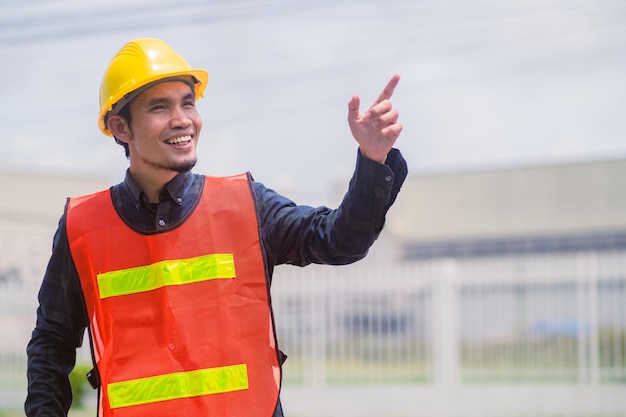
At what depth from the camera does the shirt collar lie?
292 centimetres

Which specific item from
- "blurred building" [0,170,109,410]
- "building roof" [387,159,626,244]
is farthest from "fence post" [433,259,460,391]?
"building roof" [387,159,626,244]

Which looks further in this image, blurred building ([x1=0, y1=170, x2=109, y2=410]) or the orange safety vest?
blurred building ([x1=0, y1=170, x2=109, y2=410])

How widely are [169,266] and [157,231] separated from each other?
0.36 ft

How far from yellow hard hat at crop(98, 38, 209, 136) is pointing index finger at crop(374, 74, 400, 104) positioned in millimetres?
629

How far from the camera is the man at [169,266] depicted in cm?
279

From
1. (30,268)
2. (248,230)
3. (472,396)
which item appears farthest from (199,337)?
(30,268)

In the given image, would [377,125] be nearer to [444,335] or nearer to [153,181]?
[153,181]

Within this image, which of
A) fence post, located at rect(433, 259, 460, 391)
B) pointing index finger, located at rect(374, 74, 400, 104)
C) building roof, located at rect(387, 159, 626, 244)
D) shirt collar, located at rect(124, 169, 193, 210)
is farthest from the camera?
building roof, located at rect(387, 159, 626, 244)

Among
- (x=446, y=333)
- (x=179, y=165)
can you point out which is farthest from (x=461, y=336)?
(x=179, y=165)

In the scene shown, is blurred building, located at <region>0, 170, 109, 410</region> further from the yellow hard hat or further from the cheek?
the cheek

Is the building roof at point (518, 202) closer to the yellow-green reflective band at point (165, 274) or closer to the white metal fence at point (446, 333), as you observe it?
the white metal fence at point (446, 333)

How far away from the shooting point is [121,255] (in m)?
2.94

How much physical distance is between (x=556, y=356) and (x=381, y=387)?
192 cm

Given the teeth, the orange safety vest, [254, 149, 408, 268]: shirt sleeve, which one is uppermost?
the teeth
